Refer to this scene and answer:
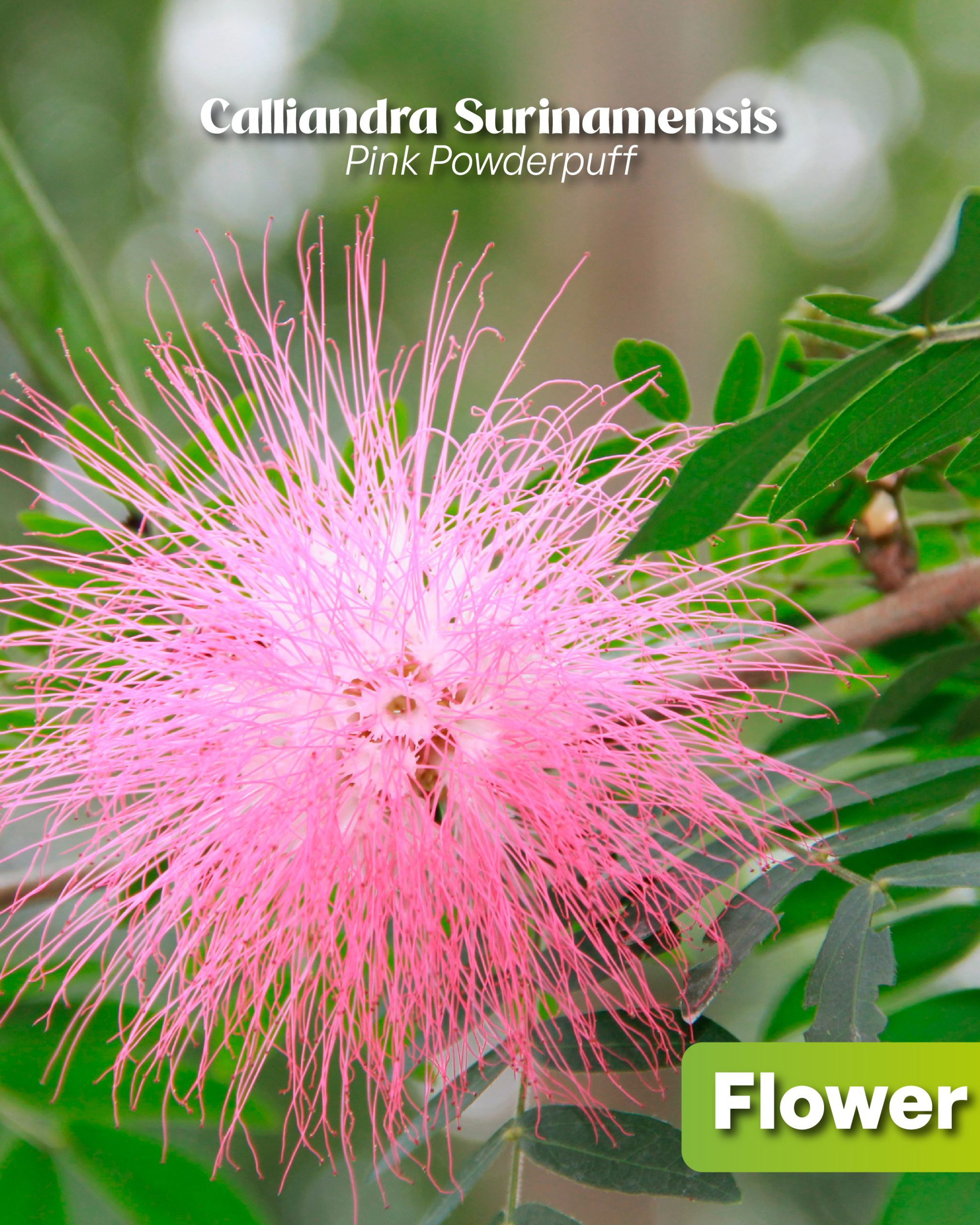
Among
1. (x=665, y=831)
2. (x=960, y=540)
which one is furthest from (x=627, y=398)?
(x=960, y=540)

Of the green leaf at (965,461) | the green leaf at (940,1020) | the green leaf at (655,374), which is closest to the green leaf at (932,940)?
the green leaf at (940,1020)

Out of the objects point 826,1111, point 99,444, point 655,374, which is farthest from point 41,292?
point 826,1111

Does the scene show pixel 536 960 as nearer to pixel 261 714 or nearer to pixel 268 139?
pixel 261 714

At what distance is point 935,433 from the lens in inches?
34.2

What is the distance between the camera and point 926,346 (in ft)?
2.60

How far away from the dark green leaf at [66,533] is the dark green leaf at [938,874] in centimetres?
84

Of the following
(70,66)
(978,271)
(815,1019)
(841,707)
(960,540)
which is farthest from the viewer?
(70,66)

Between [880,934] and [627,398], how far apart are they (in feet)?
1.69

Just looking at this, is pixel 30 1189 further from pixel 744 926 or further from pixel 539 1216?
pixel 744 926

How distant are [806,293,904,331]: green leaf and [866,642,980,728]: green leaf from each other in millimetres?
447

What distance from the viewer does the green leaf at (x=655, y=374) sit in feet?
3.75

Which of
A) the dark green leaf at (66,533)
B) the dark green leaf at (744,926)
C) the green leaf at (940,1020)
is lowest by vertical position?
the green leaf at (940,1020)

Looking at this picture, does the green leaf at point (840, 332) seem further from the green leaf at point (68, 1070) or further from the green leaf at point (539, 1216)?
the green leaf at point (68, 1070)

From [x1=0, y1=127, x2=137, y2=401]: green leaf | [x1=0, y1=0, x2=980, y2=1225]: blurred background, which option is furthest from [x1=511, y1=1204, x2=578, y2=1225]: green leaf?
[x1=0, y1=0, x2=980, y2=1225]: blurred background
